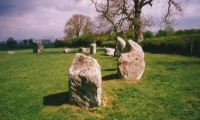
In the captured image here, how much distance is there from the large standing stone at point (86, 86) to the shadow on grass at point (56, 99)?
730mm

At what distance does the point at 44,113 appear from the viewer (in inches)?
495

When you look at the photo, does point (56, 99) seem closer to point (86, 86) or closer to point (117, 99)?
point (86, 86)

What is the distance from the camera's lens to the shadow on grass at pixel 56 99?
13.7 m

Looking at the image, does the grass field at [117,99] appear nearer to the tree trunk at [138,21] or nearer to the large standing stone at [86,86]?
the large standing stone at [86,86]

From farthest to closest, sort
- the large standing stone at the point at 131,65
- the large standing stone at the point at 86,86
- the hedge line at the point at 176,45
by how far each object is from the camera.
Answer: the hedge line at the point at 176,45 → the large standing stone at the point at 131,65 → the large standing stone at the point at 86,86

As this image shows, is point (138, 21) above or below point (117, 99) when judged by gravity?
above

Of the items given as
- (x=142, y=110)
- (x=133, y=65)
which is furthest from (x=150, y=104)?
(x=133, y=65)

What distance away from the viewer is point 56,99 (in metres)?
14.2

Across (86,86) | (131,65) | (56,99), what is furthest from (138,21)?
(86,86)

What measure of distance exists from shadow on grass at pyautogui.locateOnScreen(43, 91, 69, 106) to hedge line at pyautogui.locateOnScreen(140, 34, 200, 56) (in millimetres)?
22330

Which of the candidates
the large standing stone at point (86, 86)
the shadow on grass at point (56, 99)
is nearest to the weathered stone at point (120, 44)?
the shadow on grass at point (56, 99)

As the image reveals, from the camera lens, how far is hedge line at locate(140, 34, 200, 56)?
106ft

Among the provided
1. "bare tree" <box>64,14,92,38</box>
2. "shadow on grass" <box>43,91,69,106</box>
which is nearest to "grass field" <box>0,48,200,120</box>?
"shadow on grass" <box>43,91,69,106</box>

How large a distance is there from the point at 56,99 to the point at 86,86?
246cm
